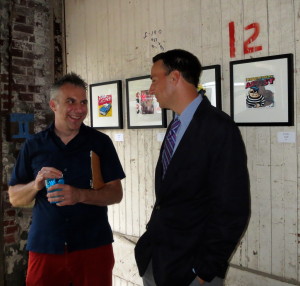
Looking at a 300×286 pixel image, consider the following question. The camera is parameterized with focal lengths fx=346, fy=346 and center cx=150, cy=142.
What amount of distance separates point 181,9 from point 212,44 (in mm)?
398

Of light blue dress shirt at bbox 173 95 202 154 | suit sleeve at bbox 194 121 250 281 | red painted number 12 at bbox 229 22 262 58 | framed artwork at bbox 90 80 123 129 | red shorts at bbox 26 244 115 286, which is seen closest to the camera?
suit sleeve at bbox 194 121 250 281

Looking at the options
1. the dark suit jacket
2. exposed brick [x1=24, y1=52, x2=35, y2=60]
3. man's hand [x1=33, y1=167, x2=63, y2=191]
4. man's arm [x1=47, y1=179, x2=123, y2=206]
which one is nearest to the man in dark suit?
the dark suit jacket

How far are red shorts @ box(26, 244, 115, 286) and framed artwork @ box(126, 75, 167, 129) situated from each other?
1.14 metres

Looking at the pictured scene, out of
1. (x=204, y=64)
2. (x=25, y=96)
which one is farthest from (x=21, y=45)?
(x=204, y=64)

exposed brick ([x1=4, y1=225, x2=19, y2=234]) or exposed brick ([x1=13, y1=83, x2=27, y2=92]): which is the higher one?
exposed brick ([x1=13, y1=83, x2=27, y2=92])

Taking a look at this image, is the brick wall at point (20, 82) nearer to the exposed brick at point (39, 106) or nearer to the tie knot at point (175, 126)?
the exposed brick at point (39, 106)

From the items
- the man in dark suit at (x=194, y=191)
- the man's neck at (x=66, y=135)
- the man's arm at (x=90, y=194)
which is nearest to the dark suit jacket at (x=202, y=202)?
the man in dark suit at (x=194, y=191)

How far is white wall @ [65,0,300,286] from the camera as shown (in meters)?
1.96

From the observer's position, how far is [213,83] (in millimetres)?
2270

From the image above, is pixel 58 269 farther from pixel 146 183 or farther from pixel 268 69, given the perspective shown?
pixel 268 69

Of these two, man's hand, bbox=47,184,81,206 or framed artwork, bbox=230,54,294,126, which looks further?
framed artwork, bbox=230,54,294,126

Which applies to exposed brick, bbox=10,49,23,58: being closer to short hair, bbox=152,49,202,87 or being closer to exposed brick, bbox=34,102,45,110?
exposed brick, bbox=34,102,45,110

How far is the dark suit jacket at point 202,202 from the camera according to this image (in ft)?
4.44

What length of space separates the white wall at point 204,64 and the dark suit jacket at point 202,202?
28.5 inches
